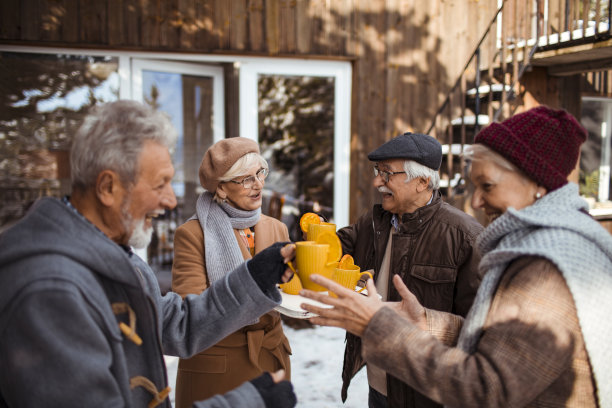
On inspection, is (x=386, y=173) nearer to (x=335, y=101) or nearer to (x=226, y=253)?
(x=226, y=253)

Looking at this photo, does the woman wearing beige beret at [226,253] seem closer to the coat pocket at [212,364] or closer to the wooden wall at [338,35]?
the coat pocket at [212,364]

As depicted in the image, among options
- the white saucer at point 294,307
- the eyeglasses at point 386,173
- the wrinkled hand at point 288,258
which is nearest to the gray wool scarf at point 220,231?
the white saucer at point 294,307

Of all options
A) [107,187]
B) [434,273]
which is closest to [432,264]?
[434,273]

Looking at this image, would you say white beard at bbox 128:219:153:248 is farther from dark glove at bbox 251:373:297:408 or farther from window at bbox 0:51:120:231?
window at bbox 0:51:120:231

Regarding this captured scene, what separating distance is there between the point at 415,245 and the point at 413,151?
0.42 meters

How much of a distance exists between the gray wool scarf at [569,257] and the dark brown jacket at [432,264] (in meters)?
0.68

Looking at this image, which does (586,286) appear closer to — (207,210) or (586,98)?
(207,210)

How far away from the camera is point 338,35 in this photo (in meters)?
4.44

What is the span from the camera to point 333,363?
363 cm

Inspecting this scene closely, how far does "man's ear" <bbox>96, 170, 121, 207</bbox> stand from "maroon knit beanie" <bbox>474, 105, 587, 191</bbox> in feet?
3.18

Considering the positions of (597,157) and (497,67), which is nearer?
(497,67)

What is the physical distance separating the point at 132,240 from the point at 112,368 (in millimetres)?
308

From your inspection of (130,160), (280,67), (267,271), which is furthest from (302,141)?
(130,160)

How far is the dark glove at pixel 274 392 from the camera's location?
3.64ft
